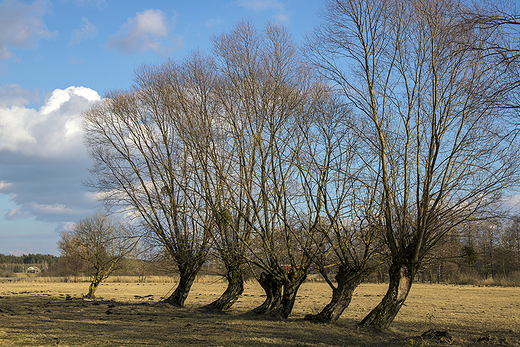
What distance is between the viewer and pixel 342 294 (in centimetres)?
1227

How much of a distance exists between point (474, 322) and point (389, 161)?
8.33 metres

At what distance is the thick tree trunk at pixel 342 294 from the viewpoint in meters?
12.0

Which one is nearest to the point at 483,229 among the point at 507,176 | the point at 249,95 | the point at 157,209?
the point at 507,176

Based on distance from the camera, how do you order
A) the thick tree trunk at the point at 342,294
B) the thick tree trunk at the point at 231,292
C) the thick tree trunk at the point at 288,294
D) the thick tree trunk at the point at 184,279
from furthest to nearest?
the thick tree trunk at the point at 184,279
the thick tree trunk at the point at 231,292
the thick tree trunk at the point at 288,294
the thick tree trunk at the point at 342,294

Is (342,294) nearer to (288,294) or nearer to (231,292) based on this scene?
(288,294)

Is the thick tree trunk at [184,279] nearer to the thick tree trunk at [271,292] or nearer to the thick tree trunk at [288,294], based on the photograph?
the thick tree trunk at [271,292]

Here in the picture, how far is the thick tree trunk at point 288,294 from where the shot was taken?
42.8ft

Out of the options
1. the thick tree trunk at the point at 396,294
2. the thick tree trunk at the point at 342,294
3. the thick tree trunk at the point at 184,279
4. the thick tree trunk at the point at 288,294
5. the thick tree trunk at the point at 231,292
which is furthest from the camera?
the thick tree trunk at the point at 184,279

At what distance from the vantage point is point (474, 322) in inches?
577

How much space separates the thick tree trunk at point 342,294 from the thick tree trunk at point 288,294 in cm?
94

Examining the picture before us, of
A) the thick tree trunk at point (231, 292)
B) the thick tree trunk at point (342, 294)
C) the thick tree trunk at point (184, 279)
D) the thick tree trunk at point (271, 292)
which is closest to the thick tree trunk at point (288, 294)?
the thick tree trunk at point (271, 292)

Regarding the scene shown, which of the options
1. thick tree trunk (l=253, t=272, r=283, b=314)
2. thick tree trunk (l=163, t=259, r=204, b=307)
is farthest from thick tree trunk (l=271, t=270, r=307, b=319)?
thick tree trunk (l=163, t=259, r=204, b=307)

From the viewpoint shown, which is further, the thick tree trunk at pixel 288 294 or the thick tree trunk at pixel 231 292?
the thick tree trunk at pixel 231 292

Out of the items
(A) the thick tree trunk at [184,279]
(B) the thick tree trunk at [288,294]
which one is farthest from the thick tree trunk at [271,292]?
(A) the thick tree trunk at [184,279]
